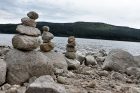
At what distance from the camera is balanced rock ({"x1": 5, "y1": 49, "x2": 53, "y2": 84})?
18197mm

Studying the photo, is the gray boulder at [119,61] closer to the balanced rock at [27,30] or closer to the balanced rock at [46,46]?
the balanced rock at [46,46]

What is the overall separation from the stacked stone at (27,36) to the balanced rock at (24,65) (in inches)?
11.7

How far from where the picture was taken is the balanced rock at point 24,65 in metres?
18.2

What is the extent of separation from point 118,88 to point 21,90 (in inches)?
185

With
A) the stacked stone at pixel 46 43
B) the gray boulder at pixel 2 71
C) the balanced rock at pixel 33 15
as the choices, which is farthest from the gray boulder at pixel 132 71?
the gray boulder at pixel 2 71

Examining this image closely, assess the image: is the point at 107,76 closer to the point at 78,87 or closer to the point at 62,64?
the point at 62,64

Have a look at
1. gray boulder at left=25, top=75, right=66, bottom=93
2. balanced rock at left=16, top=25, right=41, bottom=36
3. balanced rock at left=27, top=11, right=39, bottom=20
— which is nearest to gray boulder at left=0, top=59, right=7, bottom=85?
balanced rock at left=16, top=25, right=41, bottom=36

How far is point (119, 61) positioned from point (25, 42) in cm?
957

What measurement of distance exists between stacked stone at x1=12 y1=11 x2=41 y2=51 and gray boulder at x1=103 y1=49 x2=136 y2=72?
27.1 feet

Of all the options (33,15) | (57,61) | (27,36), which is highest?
(33,15)

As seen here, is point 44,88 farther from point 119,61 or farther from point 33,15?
point 119,61

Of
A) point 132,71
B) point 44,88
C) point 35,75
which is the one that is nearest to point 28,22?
point 35,75

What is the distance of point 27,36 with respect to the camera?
62.6 feet

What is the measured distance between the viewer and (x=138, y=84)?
20891 mm
